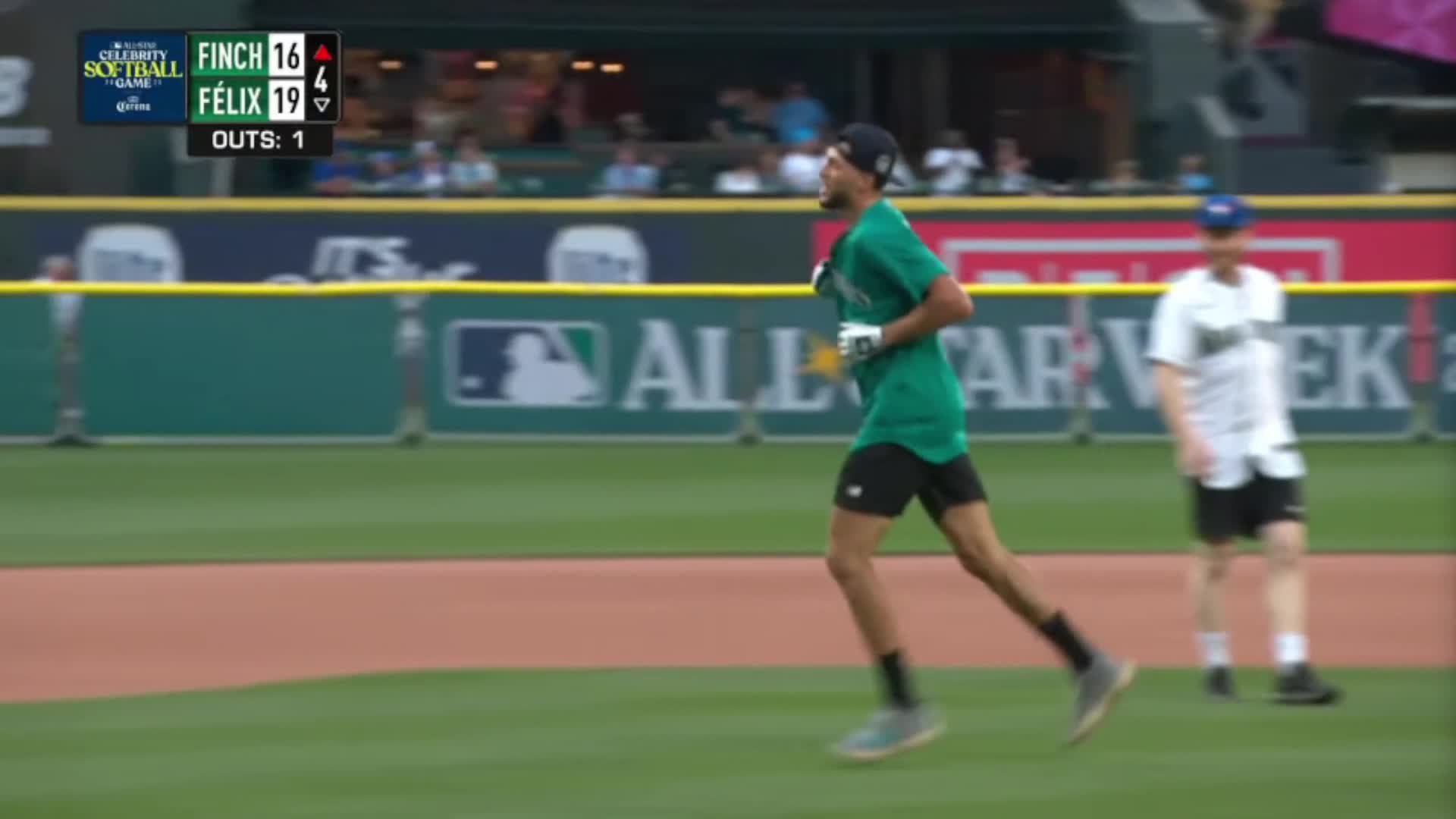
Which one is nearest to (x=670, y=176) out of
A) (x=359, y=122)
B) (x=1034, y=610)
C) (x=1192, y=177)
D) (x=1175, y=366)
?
(x=359, y=122)

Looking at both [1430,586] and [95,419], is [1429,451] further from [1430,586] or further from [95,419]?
[95,419]

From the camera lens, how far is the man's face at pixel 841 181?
7.93 m

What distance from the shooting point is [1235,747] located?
805 cm

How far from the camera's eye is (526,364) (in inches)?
728

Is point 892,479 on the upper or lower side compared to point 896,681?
upper

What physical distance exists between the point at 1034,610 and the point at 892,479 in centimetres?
68

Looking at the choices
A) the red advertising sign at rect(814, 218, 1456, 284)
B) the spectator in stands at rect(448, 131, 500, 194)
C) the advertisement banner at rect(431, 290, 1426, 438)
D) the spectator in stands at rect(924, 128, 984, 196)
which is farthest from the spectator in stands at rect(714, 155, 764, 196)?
the advertisement banner at rect(431, 290, 1426, 438)

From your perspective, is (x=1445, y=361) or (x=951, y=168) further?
(x=951, y=168)

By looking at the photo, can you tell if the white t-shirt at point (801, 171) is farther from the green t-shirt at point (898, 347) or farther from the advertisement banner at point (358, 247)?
the green t-shirt at point (898, 347)

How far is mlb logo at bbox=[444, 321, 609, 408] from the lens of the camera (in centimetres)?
1845

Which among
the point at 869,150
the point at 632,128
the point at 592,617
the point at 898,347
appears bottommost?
the point at 592,617

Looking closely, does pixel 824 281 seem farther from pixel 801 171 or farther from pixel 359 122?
pixel 359 122

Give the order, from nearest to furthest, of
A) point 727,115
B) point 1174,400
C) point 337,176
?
point 1174,400 → point 337,176 → point 727,115
